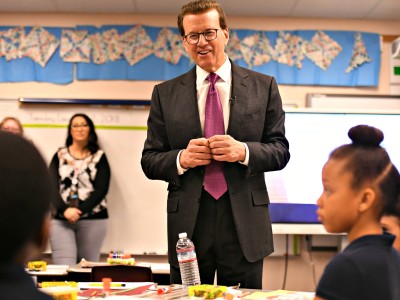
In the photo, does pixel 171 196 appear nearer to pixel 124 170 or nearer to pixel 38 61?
pixel 124 170

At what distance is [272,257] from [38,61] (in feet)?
9.22

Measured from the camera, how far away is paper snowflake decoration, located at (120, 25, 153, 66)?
17.2 feet

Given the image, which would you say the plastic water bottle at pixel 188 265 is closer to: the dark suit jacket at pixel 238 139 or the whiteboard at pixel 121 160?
the dark suit jacket at pixel 238 139

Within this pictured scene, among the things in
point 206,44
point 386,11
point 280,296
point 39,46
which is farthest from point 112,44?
point 280,296

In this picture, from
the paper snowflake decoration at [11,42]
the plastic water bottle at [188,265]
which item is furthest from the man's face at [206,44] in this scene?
the paper snowflake decoration at [11,42]

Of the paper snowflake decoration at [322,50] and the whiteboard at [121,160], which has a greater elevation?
the paper snowflake decoration at [322,50]

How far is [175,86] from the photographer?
2328 mm

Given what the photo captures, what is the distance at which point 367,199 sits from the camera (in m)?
1.37

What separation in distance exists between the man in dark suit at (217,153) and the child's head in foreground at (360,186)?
0.68 m

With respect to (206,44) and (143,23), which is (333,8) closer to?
(143,23)

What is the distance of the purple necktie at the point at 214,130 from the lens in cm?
214

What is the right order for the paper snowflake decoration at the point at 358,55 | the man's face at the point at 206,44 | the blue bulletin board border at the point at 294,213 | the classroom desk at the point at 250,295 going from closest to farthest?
the classroom desk at the point at 250,295 < the man's face at the point at 206,44 < the blue bulletin board border at the point at 294,213 < the paper snowflake decoration at the point at 358,55

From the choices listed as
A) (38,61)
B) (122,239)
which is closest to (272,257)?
(122,239)

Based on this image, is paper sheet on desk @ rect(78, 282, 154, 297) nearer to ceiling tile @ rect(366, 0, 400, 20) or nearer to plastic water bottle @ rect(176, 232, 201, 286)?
plastic water bottle @ rect(176, 232, 201, 286)
